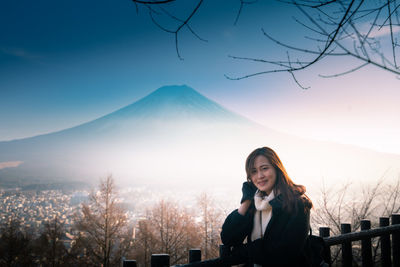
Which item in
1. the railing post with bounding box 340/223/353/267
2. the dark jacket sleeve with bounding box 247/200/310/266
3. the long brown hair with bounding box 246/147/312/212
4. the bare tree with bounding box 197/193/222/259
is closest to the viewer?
the dark jacket sleeve with bounding box 247/200/310/266

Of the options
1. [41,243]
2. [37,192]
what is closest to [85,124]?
[37,192]

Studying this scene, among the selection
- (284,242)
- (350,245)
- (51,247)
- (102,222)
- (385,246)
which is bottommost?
(51,247)

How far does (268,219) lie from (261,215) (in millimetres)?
75

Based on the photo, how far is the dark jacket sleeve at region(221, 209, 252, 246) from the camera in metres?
1.77

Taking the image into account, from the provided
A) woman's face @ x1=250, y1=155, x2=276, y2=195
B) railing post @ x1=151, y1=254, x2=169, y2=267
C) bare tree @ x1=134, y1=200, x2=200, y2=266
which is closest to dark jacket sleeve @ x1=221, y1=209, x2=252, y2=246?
woman's face @ x1=250, y1=155, x2=276, y2=195

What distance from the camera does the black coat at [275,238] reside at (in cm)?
159

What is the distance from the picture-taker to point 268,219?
1.72 m

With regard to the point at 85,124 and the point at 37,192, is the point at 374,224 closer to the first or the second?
the point at 37,192

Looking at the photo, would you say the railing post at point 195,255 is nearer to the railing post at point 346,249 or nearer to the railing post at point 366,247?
the railing post at point 346,249

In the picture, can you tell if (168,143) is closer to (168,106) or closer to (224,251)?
(168,106)

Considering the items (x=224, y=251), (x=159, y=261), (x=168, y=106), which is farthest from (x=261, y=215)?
(x=168, y=106)

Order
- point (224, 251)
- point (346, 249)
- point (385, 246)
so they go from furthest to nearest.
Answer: point (385, 246) → point (346, 249) → point (224, 251)

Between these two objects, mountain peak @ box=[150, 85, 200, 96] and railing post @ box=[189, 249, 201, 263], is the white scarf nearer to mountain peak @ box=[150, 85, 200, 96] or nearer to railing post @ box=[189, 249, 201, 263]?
railing post @ box=[189, 249, 201, 263]

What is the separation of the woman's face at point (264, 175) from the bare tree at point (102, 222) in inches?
424
